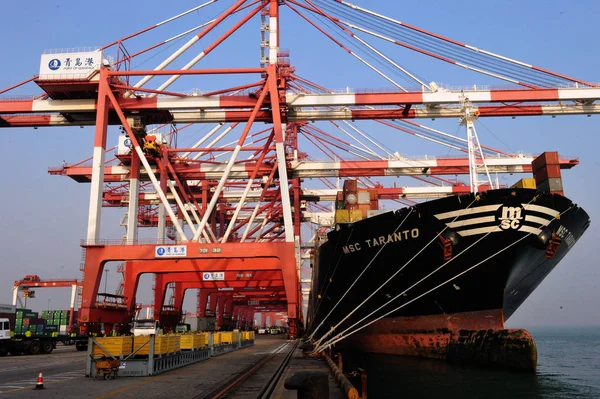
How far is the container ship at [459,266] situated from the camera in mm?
19406

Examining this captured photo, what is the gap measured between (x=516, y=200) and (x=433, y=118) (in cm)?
1409

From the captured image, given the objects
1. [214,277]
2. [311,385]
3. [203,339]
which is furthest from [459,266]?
[214,277]

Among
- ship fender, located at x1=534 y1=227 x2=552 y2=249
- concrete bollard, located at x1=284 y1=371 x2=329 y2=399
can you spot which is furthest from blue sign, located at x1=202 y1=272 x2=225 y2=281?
concrete bollard, located at x1=284 y1=371 x2=329 y2=399

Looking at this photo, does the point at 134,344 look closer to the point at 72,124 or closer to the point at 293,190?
the point at 72,124

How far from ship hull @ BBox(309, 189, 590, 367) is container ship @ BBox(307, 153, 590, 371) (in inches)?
1.6

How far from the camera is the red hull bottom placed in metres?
19.0

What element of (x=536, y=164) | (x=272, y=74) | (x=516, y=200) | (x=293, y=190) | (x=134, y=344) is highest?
(x=272, y=74)

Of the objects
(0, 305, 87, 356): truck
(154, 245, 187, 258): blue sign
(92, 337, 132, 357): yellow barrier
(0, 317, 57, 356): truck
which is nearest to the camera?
(92, 337, 132, 357): yellow barrier

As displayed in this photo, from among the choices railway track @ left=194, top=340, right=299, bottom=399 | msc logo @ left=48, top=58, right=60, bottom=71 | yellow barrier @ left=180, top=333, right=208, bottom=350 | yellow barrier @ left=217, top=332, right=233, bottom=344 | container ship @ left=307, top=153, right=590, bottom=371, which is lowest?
railway track @ left=194, top=340, right=299, bottom=399

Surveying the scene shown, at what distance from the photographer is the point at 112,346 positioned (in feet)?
55.1

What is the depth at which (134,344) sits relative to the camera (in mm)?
17109

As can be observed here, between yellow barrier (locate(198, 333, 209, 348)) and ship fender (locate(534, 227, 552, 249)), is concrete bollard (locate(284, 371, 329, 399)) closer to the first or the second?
ship fender (locate(534, 227, 552, 249))

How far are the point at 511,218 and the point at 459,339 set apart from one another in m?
5.52

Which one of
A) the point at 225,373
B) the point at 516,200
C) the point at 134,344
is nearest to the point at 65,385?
the point at 134,344
